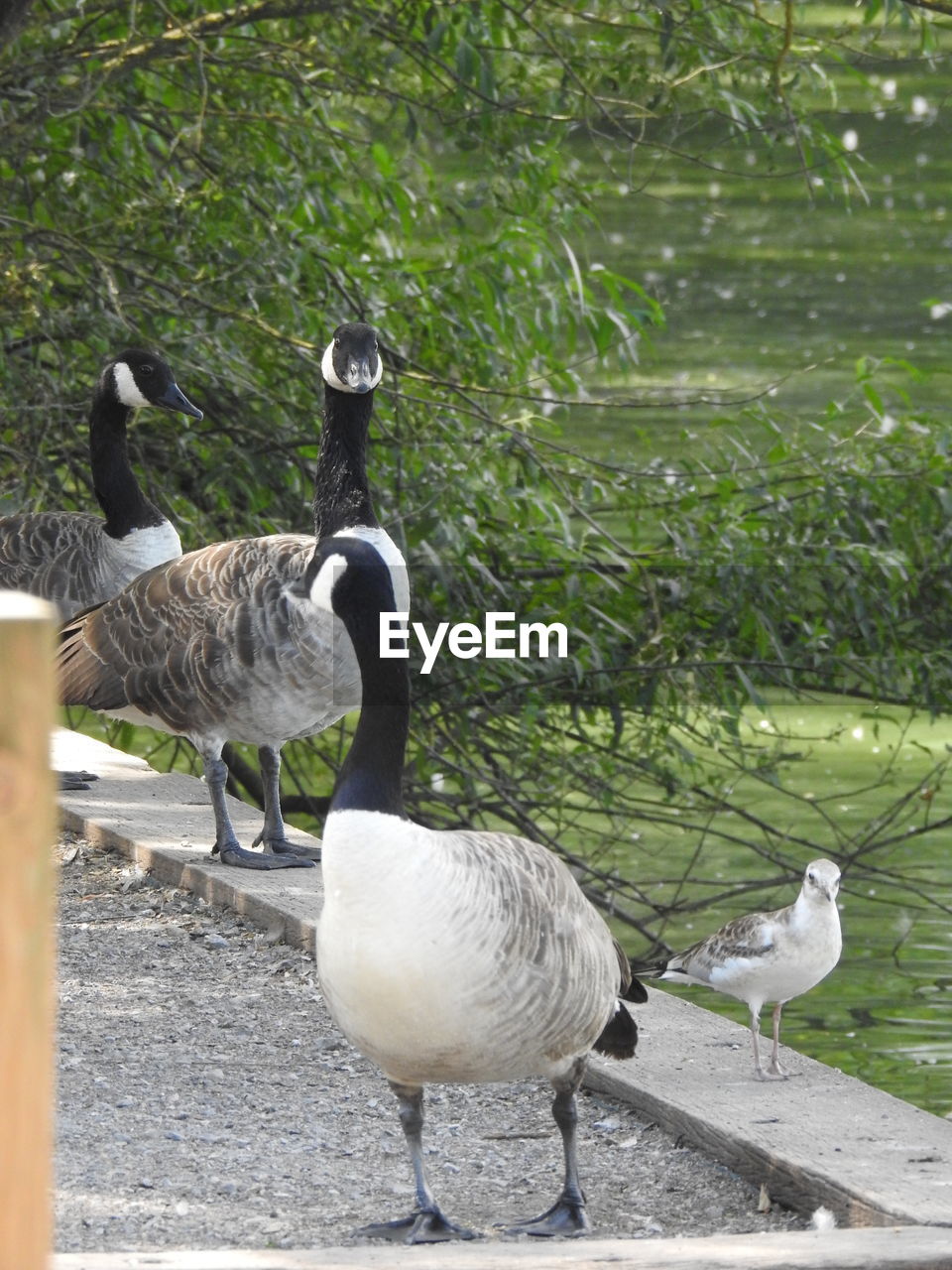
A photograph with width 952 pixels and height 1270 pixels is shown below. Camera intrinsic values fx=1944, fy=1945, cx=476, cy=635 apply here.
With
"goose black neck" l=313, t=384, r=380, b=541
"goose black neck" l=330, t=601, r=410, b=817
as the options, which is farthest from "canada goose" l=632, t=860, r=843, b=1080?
"goose black neck" l=313, t=384, r=380, b=541

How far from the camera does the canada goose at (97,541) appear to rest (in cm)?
682

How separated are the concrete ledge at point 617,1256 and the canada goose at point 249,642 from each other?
245 cm

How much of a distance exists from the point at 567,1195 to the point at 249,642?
2.33 m

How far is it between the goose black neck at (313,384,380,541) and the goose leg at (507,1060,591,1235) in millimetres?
2707

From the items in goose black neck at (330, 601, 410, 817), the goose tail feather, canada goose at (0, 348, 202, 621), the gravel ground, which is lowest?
the gravel ground

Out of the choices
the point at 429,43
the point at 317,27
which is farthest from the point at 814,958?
the point at 317,27

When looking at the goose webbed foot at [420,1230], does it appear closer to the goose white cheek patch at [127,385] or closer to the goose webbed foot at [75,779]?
the goose webbed foot at [75,779]

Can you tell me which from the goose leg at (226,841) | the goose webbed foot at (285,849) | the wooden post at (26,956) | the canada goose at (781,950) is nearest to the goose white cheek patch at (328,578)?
the canada goose at (781,950)

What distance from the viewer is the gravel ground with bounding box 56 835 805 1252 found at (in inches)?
146

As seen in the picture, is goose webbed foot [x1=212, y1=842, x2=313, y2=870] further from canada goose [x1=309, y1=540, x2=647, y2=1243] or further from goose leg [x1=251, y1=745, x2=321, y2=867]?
canada goose [x1=309, y1=540, x2=647, y2=1243]

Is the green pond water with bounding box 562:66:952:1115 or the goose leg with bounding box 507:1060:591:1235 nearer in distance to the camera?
the goose leg with bounding box 507:1060:591:1235

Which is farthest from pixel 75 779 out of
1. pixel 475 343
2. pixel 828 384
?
pixel 828 384

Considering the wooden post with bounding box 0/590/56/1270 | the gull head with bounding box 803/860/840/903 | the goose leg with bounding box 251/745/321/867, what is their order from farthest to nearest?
the goose leg with bounding box 251/745/321/867 < the gull head with bounding box 803/860/840/903 < the wooden post with bounding box 0/590/56/1270

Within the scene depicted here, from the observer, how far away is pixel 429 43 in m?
6.52
